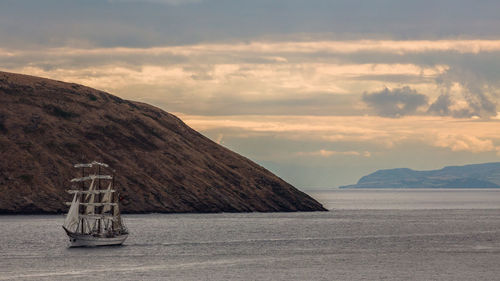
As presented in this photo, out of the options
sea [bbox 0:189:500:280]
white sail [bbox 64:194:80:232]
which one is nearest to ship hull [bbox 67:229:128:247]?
white sail [bbox 64:194:80:232]

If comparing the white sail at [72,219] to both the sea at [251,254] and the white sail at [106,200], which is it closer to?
the sea at [251,254]

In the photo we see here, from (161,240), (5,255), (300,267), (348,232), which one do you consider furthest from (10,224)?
(300,267)

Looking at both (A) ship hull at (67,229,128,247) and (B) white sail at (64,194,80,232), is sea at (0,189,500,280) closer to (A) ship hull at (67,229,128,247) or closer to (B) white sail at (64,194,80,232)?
(A) ship hull at (67,229,128,247)

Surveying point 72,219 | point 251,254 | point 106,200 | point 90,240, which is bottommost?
point 251,254

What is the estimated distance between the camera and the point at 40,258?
112 m

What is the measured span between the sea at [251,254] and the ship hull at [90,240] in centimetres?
184

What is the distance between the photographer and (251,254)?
122 meters

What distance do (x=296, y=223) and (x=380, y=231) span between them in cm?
2593

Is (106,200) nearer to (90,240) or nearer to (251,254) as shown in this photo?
(90,240)

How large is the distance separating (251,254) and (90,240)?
85.9 feet

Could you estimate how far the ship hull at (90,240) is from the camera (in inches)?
5026

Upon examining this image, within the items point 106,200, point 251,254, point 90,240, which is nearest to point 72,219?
point 90,240

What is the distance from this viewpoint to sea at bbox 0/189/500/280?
97125 mm

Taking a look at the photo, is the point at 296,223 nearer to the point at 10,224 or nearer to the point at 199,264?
the point at 10,224
